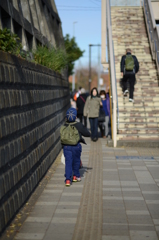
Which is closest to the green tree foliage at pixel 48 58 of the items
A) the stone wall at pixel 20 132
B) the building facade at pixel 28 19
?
the building facade at pixel 28 19

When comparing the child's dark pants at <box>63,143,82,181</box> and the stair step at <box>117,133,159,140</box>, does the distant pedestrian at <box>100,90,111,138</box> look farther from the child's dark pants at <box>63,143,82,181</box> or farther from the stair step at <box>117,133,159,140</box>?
the child's dark pants at <box>63,143,82,181</box>

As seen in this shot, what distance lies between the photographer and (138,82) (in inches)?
733

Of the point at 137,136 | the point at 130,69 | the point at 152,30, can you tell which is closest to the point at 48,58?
the point at 137,136

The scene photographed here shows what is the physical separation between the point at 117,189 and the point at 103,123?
917cm

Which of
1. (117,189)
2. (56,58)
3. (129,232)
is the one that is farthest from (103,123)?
(129,232)

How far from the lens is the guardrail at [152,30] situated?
19656mm

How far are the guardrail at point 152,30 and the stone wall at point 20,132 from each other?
390 inches

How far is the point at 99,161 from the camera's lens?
1184 cm

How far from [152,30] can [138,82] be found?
3872 millimetres

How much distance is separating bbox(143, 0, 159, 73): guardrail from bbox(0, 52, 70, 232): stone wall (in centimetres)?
991

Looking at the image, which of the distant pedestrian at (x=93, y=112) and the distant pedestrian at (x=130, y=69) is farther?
the distant pedestrian at (x=130, y=69)

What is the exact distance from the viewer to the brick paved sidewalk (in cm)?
591

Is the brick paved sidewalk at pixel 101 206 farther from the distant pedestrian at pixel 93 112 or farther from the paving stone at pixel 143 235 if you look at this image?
the distant pedestrian at pixel 93 112

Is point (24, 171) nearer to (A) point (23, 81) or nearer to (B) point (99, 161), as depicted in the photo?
(A) point (23, 81)
